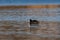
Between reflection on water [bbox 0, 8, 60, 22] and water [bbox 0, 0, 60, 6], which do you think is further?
water [bbox 0, 0, 60, 6]

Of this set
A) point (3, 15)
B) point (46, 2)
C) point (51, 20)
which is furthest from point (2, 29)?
point (46, 2)

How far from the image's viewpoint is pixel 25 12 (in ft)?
6.30

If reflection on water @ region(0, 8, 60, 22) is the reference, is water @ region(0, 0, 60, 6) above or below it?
above

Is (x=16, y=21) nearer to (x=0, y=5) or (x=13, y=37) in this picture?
(x=13, y=37)

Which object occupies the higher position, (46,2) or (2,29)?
(46,2)

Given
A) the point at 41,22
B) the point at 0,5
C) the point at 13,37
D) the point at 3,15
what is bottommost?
the point at 13,37

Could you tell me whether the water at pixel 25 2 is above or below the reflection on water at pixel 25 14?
above

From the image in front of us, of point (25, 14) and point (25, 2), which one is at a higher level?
point (25, 2)

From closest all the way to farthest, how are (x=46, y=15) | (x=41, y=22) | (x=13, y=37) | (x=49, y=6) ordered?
(x=13, y=37), (x=41, y=22), (x=46, y=15), (x=49, y=6)

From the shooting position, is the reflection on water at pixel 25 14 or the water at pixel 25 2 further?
the water at pixel 25 2

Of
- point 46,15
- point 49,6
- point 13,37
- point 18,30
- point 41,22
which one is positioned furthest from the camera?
point 49,6

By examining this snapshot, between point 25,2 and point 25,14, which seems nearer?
point 25,14

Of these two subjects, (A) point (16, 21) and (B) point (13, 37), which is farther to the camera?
(A) point (16, 21)

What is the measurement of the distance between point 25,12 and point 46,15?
0.32 metres
